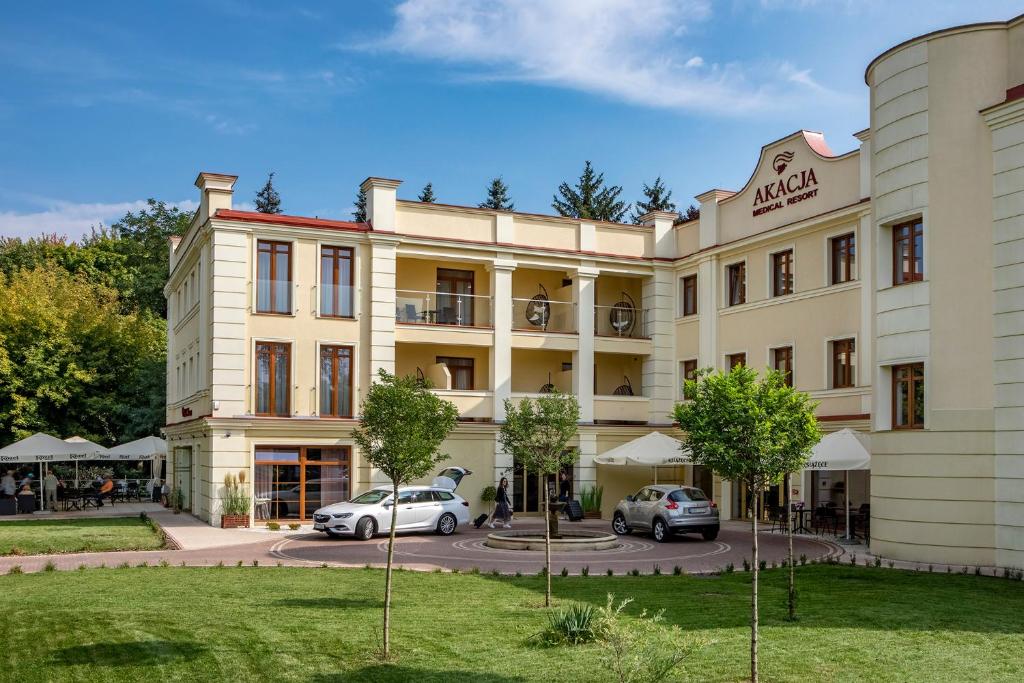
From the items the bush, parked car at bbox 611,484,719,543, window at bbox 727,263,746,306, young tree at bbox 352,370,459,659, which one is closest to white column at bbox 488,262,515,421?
window at bbox 727,263,746,306

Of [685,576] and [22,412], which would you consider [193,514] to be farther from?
[685,576]

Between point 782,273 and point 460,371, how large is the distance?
11.6 meters

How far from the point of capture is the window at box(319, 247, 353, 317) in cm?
3144

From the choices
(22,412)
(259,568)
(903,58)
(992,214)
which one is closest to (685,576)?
(259,568)

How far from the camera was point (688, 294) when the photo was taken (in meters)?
35.6

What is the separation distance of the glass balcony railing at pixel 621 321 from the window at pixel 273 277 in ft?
36.0

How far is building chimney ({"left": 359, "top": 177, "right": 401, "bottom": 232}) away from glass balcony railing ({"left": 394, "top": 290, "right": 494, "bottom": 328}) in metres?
2.32

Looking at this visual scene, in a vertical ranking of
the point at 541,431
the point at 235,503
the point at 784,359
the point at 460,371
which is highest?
the point at 784,359

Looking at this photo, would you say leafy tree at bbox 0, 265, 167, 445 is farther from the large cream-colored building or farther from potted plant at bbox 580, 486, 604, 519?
potted plant at bbox 580, 486, 604, 519

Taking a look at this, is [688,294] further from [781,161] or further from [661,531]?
[661,531]

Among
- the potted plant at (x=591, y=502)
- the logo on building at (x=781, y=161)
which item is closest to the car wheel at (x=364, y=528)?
the potted plant at (x=591, y=502)

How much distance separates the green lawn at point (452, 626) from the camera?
10.5m

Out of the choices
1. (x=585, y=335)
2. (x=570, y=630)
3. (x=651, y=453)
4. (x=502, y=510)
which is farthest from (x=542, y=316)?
(x=570, y=630)

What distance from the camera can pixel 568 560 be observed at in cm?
2123
